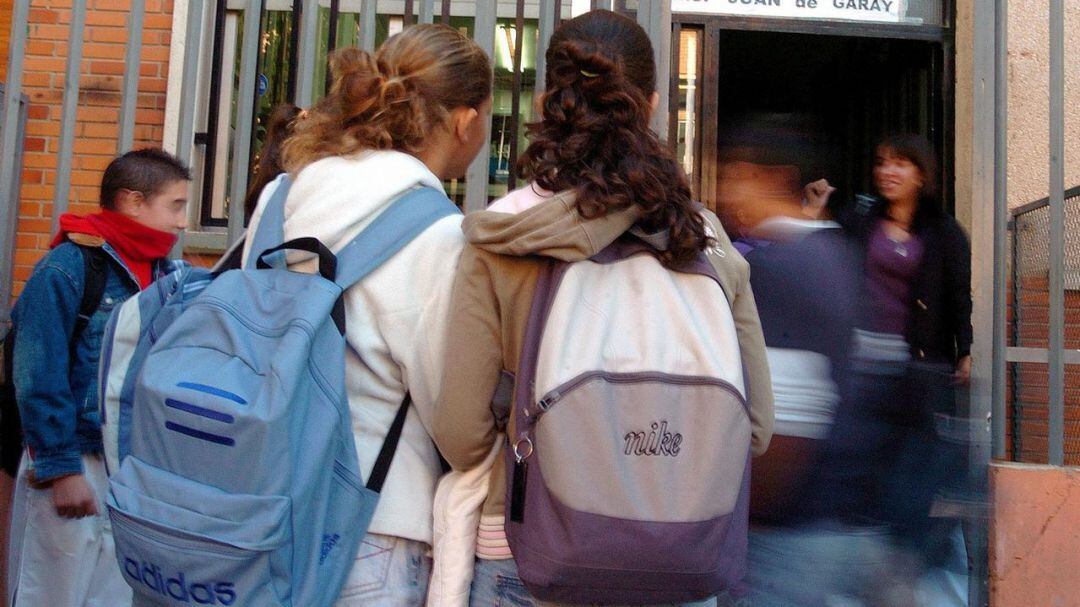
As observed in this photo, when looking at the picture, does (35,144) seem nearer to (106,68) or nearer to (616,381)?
(106,68)

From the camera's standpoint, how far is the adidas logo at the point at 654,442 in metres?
1.59

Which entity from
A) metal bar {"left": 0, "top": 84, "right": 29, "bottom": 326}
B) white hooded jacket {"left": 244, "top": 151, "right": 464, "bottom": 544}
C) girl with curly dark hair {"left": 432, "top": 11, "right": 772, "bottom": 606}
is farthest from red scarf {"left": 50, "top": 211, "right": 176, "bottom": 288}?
girl with curly dark hair {"left": 432, "top": 11, "right": 772, "bottom": 606}

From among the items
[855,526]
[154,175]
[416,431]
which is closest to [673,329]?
[416,431]

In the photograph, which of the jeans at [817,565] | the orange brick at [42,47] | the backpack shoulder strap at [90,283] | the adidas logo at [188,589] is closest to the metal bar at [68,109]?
the backpack shoulder strap at [90,283]

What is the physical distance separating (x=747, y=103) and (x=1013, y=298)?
16.7 feet

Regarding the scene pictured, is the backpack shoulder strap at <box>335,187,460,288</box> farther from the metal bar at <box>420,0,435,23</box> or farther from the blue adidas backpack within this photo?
the metal bar at <box>420,0,435,23</box>

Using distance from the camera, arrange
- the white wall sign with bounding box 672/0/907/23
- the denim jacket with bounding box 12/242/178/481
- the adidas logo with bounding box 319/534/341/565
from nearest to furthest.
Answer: the adidas logo with bounding box 319/534/341/565, the denim jacket with bounding box 12/242/178/481, the white wall sign with bounding box 672/0/907/23

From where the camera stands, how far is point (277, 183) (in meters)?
1.95

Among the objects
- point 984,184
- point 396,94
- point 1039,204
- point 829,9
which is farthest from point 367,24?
point 829,9

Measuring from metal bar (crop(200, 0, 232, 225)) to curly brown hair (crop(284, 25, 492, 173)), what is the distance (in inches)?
110

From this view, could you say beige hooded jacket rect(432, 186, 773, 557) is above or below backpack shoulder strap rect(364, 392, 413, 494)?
above

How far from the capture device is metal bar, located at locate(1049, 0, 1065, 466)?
3570mm

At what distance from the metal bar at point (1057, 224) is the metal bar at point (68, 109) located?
3.28 metres

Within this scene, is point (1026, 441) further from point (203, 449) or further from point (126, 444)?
point (203, 449)
